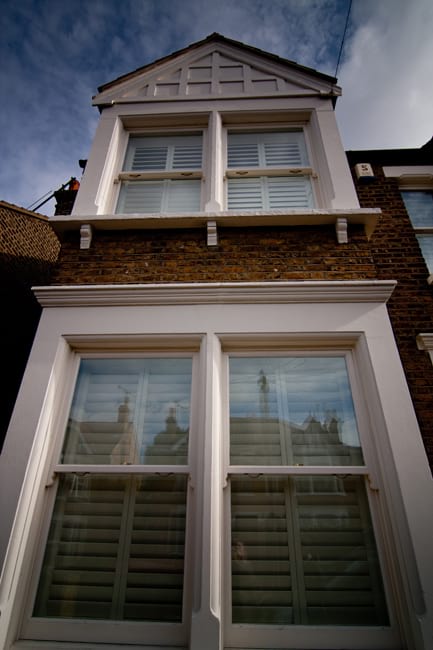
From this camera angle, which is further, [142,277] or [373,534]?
[142,277]

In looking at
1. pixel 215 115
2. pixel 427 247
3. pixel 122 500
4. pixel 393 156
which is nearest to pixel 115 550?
pixel 122 500

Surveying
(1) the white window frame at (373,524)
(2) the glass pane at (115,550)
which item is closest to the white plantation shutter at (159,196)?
(1) the white window frame at (373,524)

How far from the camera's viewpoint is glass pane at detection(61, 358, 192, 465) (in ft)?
10.1

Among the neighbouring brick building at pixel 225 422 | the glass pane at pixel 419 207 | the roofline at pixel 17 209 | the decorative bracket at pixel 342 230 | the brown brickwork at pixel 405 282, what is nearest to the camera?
the neighbouring brick building at pixel 225 422

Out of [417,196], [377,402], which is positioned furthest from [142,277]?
[417,196]

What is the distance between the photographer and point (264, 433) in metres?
3.12

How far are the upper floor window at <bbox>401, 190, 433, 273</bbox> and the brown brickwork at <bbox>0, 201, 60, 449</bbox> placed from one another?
584 cm

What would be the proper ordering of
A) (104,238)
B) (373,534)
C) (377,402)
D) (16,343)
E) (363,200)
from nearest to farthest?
(373,534), (377,402), (104,238), (363,200), (16,343)

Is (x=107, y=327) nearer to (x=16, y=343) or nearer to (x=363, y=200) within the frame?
(x=16, y=343)

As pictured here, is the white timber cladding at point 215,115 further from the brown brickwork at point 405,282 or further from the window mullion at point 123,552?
the window mullion at point 123,552

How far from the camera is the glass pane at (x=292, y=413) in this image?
3033mm

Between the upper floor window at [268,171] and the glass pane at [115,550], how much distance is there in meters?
3.33

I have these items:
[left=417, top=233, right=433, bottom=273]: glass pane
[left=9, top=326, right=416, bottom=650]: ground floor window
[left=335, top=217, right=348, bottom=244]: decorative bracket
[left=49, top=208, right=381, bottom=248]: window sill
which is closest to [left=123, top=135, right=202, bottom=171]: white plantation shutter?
[left=49, top=208, right=381, bottom=248]: window sill

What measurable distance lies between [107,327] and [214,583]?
2213 millimetres
